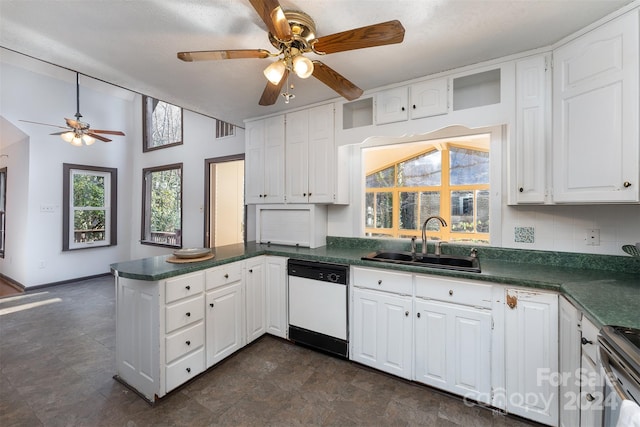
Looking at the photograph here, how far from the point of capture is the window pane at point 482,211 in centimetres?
251

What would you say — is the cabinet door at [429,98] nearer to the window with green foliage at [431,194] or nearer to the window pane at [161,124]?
the window with green foliage at [431,194]

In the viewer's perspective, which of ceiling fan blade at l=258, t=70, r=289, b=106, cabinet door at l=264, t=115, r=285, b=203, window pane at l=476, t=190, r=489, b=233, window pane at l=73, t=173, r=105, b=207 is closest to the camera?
ceiling fan blade at l=258, t=70, r=289, b=106

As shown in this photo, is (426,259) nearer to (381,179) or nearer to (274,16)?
(381,179)

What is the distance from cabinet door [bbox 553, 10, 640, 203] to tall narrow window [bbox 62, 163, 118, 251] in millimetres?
6519

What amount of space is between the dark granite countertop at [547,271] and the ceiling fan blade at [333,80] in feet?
4.26

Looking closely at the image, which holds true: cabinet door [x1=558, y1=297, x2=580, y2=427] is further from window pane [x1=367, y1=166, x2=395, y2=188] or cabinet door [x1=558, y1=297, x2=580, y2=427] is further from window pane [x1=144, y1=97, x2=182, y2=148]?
window pane [x1=144, y1=97, x2=182, y2=148]

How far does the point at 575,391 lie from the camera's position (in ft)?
4.49

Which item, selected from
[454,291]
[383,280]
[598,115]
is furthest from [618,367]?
[598,115]

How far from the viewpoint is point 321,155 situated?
272 cm

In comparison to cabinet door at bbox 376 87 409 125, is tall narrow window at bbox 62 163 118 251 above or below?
below

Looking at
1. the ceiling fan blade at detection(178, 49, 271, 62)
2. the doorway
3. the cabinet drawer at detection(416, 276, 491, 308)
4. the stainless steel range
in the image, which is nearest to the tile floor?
the cabinet drawer at detection(416, 276, 491, 308)

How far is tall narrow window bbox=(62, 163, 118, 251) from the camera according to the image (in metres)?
4.51

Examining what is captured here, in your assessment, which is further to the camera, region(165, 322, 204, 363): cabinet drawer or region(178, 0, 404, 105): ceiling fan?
region(165, 322, 204, 363): cabinet drawer

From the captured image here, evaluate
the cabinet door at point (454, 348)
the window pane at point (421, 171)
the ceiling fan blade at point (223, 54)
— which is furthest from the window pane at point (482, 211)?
the ceiling fan blade at point (223, 54)
